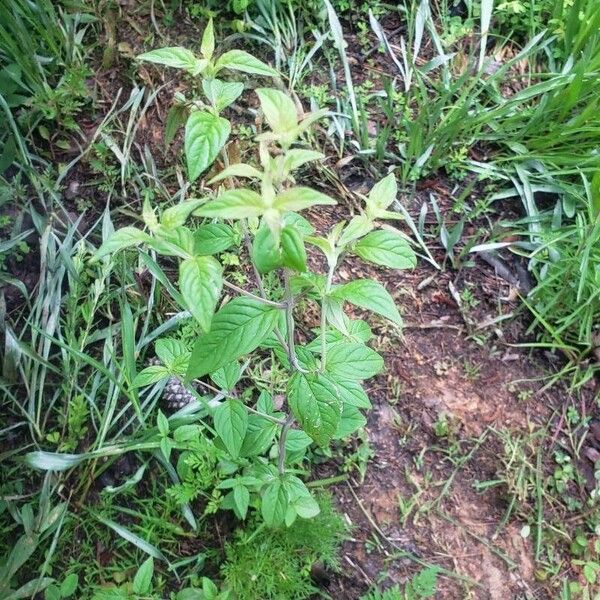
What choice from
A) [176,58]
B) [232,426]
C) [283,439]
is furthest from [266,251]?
[283,439]

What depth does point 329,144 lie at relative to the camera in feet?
6.86

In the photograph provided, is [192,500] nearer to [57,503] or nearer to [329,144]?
[57,503]

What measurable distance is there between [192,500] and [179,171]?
100cm

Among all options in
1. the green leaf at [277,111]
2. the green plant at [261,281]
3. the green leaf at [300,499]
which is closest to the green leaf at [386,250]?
the green plant at [261,281]

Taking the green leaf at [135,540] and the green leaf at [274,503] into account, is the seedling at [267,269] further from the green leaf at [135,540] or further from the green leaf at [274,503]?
the green leaf at [135,540]

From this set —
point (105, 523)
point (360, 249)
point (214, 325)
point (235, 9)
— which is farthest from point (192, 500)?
point (235, 9)

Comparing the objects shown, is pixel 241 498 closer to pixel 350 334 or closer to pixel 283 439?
pixel 283 439

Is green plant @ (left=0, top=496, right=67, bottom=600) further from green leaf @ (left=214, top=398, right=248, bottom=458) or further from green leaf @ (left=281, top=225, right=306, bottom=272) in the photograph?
green leaf @ (left=281, top=225, right=306, bottom=272)

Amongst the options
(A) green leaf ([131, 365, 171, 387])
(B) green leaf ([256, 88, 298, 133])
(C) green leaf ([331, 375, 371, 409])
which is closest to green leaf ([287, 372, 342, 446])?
(C) green leaf ([331, 375, 371, 409])

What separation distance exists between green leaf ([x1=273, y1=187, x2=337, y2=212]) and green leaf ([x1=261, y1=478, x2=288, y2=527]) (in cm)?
78

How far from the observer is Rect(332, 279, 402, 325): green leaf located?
3.29 feet

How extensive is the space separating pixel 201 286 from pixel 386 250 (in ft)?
1.05

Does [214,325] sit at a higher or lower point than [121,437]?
higher

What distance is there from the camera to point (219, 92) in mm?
998
